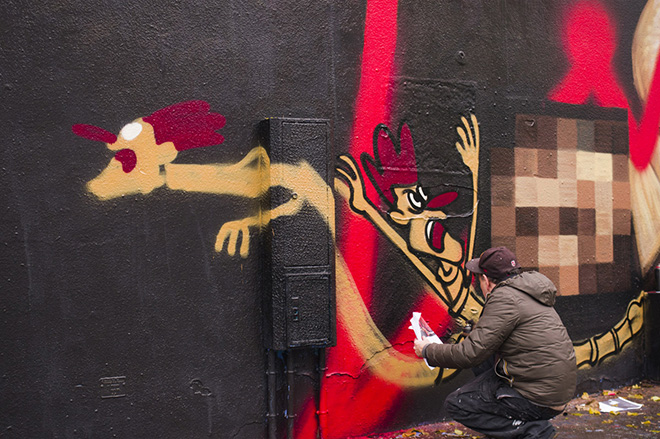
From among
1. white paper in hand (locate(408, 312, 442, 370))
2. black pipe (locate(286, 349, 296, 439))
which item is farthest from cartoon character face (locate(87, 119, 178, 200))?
white paper in hand (locate(408, 312, 442, 370))

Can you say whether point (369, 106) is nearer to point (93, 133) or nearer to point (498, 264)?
point (498, 264)

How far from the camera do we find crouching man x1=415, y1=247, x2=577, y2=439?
3760mm

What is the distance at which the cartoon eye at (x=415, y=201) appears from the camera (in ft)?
16.3

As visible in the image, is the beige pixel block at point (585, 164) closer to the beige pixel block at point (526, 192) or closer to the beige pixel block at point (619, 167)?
the beige pixel block at point (619, 167)

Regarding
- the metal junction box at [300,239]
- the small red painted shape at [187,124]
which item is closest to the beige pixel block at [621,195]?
the metal junction box at [300,239]

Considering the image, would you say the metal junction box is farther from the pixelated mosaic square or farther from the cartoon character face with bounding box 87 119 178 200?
the pixelated mosaic square

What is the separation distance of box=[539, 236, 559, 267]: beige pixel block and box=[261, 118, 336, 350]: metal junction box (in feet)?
7.20

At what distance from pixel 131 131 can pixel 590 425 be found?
4172mm

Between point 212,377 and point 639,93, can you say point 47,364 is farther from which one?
point 639,93

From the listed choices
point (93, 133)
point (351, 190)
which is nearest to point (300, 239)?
point (351, 190)

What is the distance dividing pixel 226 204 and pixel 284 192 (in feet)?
1.35

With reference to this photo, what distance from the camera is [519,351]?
150 inches

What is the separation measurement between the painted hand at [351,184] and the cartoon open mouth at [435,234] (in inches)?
23.8

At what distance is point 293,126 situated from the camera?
4324 mm
